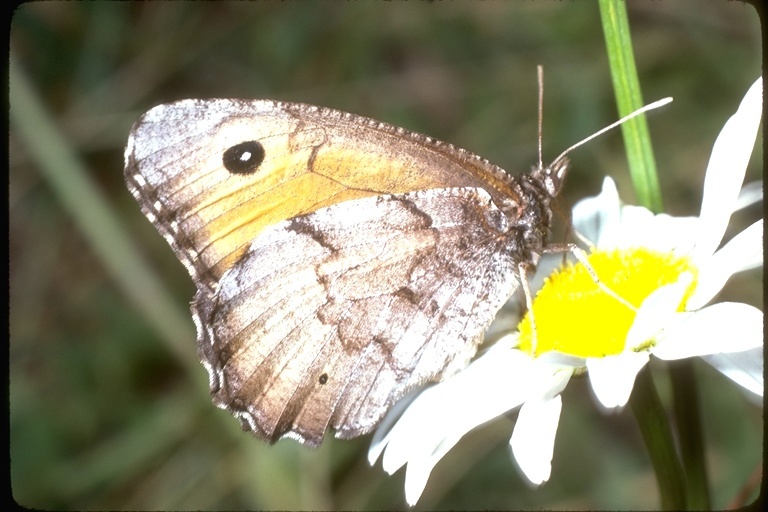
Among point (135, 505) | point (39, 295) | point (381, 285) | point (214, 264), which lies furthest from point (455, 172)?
point (39, 295)

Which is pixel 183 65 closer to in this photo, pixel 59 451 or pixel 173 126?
pixel 59 451

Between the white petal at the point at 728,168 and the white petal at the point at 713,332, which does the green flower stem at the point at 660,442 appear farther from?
the white petal at the point at 728,168

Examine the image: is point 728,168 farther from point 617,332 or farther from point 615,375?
point 615,375

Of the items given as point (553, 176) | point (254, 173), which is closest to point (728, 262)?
point (553, 176)

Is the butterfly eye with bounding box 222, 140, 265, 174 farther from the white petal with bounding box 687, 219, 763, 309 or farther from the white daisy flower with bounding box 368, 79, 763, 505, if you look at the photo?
the white petal with bounding box 687, 219, 763, 309

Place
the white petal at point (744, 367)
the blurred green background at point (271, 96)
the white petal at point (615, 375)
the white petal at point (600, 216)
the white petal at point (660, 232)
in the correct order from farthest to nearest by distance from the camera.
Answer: the blurred green background at point (271, 96)
the white petal at point (600, 216)
the white petal at point (660, 232)
the white petal at point (744, 367)
the white petal at point (615, 375)

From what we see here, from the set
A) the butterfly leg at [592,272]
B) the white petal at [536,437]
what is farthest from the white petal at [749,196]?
the white petal at [536,437]

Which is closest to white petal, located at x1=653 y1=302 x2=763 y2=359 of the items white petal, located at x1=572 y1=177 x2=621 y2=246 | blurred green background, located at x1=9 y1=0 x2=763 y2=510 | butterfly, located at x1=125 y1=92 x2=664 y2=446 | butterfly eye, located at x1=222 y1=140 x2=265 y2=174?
butterfly, located at x1=125 y1=92 x2=664 y2=446
